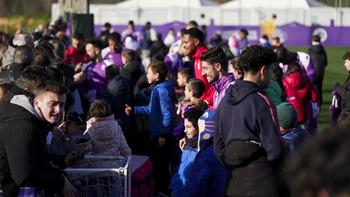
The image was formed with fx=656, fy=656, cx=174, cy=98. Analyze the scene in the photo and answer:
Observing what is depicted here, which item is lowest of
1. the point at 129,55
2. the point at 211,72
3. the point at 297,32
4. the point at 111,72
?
the point at 111,72

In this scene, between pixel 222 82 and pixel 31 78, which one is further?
pixel 222 82

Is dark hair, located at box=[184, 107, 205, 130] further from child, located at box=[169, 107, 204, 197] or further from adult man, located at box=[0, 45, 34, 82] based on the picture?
adult man, located at box=[0, 45, 34, 82]

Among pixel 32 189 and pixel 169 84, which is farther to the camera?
pixel 169 84

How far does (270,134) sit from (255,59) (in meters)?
0.55

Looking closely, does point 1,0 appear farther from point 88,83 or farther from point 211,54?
point 211,54

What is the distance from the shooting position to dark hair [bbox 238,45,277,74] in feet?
14.9

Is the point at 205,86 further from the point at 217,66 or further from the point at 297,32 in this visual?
the point at 297,32

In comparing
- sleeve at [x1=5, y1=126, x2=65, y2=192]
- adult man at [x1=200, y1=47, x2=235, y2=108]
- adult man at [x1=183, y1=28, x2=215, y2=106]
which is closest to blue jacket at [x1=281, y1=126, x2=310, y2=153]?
adult man at [x1=200, y1=47, x2=235, y2=108]

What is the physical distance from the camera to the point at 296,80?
1005cm

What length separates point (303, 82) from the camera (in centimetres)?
1015

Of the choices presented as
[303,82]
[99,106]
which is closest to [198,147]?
[99,106]

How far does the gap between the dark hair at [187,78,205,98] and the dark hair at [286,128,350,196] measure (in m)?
5.35

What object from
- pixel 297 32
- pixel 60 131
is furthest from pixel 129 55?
pixel 297 32

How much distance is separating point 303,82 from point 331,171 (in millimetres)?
8727
